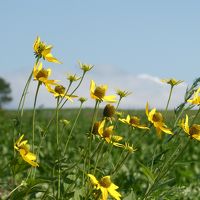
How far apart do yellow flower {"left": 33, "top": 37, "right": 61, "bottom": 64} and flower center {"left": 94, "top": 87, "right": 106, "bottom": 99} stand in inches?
9.8

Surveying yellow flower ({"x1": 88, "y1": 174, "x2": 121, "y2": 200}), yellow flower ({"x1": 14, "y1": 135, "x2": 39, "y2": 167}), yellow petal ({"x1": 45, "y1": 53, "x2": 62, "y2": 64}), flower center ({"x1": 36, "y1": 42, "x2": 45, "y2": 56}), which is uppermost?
flower center ({"x1": 36, "y1": 42, "x2": 45, "y2": 56})

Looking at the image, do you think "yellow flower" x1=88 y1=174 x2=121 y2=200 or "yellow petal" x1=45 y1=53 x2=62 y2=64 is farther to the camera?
"yellow petal" x1=45 y1=53 x2=62 y2=64

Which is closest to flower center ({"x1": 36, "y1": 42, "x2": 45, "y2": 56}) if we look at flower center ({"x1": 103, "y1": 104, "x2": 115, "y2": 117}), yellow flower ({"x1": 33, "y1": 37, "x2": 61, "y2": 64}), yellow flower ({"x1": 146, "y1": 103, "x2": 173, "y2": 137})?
yellow flower ({"x1": 33, "y1": 37, "x2": 61, "y2": 64})

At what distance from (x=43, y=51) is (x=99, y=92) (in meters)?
0.36

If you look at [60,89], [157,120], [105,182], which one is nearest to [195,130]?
[157,120]

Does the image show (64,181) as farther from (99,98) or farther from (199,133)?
(199,133)

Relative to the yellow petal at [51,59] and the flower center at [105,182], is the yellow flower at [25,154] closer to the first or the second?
the flower center at [105,182]

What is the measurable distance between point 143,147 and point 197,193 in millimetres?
6835

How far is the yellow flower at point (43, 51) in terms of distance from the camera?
9.18ft

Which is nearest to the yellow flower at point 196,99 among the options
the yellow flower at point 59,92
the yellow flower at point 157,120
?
the yellow flower at point 157,120

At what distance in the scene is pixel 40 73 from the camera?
277 centimetres

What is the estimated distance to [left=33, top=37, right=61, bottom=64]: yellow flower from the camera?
280 cm

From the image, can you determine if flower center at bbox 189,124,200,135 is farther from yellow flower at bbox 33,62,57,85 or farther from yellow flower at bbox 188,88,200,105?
yellow flower at bbox 33,62,57,85

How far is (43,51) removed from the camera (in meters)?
2.79
